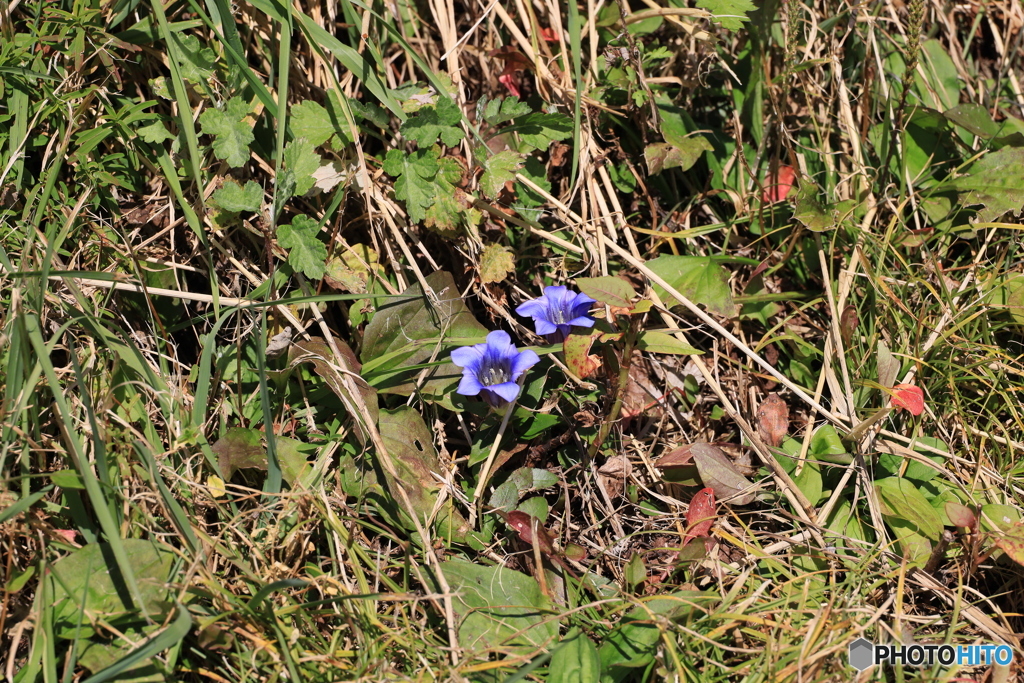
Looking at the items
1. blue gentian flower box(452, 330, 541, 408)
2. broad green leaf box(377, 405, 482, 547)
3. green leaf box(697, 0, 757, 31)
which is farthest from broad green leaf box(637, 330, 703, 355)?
green leaf box(697, 0, 757, 31)

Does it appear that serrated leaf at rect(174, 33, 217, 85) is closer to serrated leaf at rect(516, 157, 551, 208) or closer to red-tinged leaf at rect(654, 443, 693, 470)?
serrated leaf at rect(516, 157, 551, 208)

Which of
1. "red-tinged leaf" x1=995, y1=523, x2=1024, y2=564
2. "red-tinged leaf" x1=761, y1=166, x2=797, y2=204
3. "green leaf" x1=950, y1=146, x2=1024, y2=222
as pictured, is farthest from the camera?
"red-tinged leaf" x1=761, y1=166, x2=797, y2=204

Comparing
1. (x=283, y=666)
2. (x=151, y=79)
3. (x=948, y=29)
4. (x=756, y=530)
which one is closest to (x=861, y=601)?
(x=756, y=530)

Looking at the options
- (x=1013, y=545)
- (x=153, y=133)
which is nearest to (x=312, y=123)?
(x=153, y=133)

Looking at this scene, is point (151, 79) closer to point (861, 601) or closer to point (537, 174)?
point (537, 174)

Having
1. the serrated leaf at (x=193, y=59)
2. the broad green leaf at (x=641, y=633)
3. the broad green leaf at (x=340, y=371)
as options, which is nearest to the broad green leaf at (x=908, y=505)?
the broad green leaf at (x=641, y=633)

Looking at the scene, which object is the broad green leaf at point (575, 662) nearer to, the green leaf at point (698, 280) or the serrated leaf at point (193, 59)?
the green leaf at point (698, 280)
